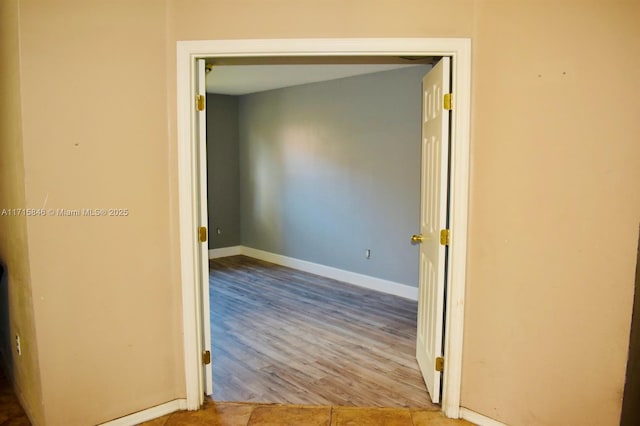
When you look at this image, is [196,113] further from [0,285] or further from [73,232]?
[0,285]

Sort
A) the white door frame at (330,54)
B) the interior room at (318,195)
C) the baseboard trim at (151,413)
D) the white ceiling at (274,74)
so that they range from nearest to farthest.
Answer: the white door frame at (330,54) < the baseboard trim at (151,413) < the interior room at (318,195) < the white ceiling at (274,74)

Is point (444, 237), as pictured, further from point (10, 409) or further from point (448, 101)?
point (10, 409)

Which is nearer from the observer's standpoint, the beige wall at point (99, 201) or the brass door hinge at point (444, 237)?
the beige wall at point (99, 201)

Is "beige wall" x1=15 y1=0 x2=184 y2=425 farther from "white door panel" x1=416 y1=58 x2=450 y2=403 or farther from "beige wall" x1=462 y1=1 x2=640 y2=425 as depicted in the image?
"beige wall" x1=462 y1=1 x2=640 y2=425

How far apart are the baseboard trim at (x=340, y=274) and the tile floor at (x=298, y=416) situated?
2.33m

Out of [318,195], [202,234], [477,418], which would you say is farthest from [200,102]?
[318,195]

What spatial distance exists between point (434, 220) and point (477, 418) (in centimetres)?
112

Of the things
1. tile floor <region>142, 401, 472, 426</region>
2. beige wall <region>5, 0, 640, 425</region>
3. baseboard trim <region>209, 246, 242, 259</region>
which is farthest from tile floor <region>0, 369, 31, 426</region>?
baseboard trim <region>209, 246, 242, 259</region>

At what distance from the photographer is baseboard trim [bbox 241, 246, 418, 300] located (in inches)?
197

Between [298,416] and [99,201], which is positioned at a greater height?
[99,201]

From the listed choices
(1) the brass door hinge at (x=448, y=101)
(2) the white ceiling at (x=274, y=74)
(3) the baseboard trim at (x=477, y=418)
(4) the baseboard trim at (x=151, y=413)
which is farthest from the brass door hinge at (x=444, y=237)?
(2) the white ceiling at (x=274, y=74)

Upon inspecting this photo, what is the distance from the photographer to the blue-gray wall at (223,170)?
273 inches

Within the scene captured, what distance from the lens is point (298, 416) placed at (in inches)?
102

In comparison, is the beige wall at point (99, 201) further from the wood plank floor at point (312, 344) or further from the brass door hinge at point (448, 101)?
the brass door hinge at point (448, 101)
